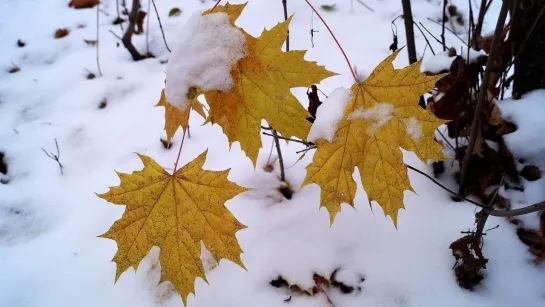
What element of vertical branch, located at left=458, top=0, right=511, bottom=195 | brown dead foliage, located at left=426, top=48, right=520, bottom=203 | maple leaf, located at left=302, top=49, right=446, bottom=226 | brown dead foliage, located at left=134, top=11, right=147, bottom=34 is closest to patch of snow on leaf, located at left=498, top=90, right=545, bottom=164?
brown dead foliage, located at left=426, top=48, right=520, bottom=203

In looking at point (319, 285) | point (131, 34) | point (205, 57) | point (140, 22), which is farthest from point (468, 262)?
point (140, 22)

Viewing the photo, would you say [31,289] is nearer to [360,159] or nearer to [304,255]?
[304,255]

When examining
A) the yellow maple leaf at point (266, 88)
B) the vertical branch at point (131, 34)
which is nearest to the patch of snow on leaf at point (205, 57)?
the yellow maple leaf at point (266, 88)

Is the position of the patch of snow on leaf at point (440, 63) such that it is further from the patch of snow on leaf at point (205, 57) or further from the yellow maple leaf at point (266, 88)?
the patch of snow on leaf at point (205, 57)

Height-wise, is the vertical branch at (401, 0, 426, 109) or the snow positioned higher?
the vertical branch at (401, 0, 426, 109)

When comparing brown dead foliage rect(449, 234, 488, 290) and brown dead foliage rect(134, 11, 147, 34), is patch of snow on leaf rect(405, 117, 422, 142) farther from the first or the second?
brown dead foliage rect(134, 11, 147, 34)

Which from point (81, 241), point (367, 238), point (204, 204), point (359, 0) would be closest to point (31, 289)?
point (81, 241)

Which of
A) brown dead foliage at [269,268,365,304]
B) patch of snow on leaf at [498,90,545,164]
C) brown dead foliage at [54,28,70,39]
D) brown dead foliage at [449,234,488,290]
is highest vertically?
patch of snow on leaf at [498,90,545,164]

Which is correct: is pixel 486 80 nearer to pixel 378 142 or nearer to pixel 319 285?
pixel 378 142
